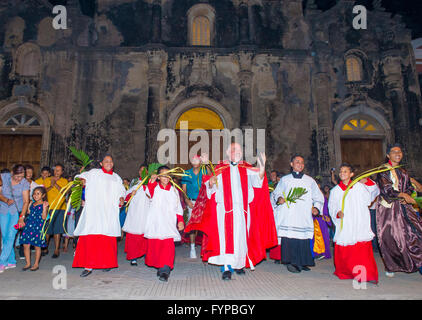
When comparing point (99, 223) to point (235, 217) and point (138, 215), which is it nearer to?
point (138, 215)

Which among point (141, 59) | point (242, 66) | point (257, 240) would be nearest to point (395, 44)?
point (242, 66)

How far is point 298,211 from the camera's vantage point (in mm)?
6004

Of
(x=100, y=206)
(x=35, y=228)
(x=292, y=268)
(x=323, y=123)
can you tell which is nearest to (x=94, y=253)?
(x=100, y=206)

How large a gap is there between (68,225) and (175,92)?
779 centimetres

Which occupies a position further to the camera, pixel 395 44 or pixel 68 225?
pixel 395 44

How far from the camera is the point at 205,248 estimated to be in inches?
215

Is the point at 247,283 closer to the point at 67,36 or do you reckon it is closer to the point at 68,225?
the point at 68,225

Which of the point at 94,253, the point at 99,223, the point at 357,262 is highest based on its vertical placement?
the point at 99,223

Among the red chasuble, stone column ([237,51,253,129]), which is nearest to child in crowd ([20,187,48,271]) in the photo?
the red chasuble

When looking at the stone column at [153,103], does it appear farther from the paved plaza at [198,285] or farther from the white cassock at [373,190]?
the white cassock at [373,190]

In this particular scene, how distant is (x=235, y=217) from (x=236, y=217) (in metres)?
0.02

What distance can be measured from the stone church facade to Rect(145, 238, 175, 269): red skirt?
7.79 meters

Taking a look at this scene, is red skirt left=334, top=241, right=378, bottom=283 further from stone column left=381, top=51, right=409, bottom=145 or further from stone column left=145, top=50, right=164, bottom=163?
stone column left=381, top=51, right=409, bottom=145

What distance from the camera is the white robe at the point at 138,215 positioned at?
6672 mm
